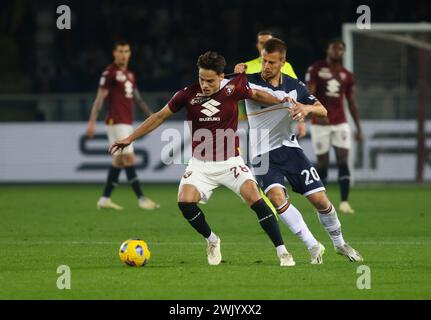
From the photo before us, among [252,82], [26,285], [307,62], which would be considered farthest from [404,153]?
[26,285]

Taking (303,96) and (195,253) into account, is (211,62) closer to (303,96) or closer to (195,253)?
(303,96)

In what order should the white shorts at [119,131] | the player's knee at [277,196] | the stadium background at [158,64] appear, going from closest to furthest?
the player's knee at [277,196] → the white shorts at [119,131] → the stadium background at [158,64]

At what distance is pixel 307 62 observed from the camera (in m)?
22.5

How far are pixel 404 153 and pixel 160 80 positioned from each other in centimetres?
587

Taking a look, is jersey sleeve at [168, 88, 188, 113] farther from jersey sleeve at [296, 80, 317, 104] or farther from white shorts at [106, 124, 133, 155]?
white shorts at [106, 124, 133, 155]

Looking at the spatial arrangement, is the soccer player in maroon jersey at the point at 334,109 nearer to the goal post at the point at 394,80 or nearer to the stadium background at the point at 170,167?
the stadium background at the point at 170,167

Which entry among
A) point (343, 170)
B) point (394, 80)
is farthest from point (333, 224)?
point (394, 80)

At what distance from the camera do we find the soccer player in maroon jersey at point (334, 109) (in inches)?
592

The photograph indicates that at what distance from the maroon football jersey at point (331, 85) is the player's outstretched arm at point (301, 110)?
18.7 feet

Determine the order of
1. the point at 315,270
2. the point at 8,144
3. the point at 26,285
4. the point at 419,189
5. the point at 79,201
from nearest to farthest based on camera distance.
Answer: the point at 26,285
the point at 315,270
the point at 79,201
the point at 419,189
the point at 8,144

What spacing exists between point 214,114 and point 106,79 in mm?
6476

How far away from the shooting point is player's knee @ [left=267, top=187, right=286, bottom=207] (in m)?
9.49

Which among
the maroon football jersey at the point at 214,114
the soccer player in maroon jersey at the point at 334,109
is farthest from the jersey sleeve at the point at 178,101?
the soccer player in maroon jersey at the point at 334,109

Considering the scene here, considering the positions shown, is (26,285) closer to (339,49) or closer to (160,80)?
(339,49)
